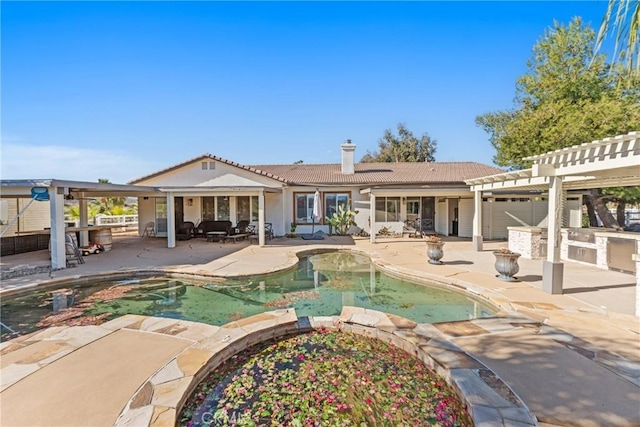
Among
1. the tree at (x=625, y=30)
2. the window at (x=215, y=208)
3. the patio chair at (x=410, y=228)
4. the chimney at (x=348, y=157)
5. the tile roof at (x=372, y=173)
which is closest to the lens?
the tree at (x=625, y=30)

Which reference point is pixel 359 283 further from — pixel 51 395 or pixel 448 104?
pixel 448 104

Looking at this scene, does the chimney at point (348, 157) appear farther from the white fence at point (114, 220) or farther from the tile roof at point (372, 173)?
the white fence at point (114, 220)

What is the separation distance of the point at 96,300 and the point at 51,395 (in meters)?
4.39

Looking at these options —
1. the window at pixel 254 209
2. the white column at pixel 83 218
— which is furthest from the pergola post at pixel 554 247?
the white column at pixel 83 218

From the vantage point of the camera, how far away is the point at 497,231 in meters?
16.5

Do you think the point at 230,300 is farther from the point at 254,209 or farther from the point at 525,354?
the point at 254,209

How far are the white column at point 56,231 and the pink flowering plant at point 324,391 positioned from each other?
27.6 feet

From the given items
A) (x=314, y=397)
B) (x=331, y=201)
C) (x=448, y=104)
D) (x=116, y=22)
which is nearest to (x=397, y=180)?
(x=331, y=201)

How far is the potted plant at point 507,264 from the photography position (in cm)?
761

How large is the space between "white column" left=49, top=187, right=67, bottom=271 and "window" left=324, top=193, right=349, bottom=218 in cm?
1218

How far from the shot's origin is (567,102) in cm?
1602

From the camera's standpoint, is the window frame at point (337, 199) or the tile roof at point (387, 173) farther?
the window frame at point (337, 199)

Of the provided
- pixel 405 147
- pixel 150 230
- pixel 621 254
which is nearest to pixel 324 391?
pixel 621 254

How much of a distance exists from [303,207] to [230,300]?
11.4 m
